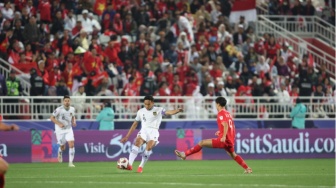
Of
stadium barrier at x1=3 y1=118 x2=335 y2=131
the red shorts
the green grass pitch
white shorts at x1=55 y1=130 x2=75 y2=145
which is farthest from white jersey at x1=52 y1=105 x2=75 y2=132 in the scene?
the red shorts

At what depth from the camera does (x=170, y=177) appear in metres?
22.2

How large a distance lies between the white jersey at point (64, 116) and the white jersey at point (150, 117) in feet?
14.7

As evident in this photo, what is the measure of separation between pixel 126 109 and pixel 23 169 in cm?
798

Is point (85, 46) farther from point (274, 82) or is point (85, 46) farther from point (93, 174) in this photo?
point (93, 174)

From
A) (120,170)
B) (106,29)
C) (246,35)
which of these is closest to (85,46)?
(106,29)

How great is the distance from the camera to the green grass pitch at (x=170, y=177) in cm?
1950

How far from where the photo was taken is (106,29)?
1473 inches

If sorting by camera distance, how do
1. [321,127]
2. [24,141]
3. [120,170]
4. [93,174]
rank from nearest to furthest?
[93,174], [120,170], [24,141], [321,127]

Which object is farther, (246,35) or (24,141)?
(246,35)

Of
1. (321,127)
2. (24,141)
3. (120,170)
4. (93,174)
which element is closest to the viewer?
(93,174)

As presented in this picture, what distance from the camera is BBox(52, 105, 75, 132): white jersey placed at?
96.8 ft

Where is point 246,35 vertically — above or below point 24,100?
above

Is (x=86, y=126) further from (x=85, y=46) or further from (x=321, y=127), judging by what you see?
(x=321, y=127)

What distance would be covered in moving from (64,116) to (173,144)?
5.11 m
